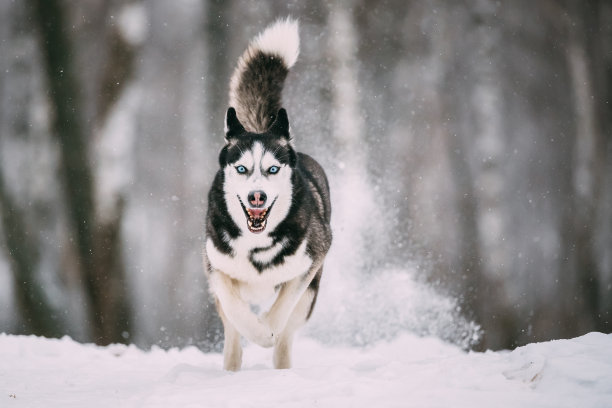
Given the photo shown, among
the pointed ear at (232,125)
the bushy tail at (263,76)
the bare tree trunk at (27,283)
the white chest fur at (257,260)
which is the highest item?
the bushy tail at (263,76)

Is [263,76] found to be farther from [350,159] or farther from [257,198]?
[350,159]

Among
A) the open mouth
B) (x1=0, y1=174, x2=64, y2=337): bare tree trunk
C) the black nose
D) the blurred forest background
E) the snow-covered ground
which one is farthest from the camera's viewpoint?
the blurred forest background

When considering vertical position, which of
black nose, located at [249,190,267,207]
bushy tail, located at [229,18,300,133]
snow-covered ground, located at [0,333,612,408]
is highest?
bushy tail, located at [229,18,300,133]

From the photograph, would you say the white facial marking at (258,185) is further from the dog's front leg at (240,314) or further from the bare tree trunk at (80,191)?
the bare tree trunk at (80,191)

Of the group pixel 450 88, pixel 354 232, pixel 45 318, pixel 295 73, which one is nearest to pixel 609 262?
pixel 450 88

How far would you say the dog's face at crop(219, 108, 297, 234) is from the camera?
3.18m

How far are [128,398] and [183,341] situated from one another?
297 centimetres

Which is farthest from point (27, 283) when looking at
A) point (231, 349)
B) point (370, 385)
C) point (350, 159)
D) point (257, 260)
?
point (370, 385)

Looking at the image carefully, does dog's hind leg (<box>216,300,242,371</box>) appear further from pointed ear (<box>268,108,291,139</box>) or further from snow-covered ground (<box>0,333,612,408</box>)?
pointed ear (<box>268,108,291,139</box>)

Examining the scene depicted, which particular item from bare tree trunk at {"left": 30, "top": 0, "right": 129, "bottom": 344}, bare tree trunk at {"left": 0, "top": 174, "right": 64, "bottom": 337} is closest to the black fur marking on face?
bare tree trunk at {"left": 30, "top": 0, "right": 129, "bottom": 344}

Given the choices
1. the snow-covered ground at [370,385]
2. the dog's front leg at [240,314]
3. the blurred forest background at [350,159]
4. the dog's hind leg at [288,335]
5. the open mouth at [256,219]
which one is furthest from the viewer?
the blurred forest background at [350,159]

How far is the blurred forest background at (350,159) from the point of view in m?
5.88

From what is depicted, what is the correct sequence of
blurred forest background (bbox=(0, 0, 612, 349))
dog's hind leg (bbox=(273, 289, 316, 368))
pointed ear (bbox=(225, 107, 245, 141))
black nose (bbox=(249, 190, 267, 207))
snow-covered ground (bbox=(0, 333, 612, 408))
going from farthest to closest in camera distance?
blurred forest background (bbox=(0, 0, 612, 349)) → dog's hind leg (bbox=(273, 289, 316, 368)) → pointed ear (bbox=(225, 107, 245, 141)) → black nose (bbox=(249, 190, 267, 207)) → snow-covered ground (bbox=(0, 333, 612, 408))

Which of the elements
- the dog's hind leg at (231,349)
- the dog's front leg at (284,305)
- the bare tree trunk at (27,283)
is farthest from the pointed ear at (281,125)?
the bare tree trunk at (27,283)
